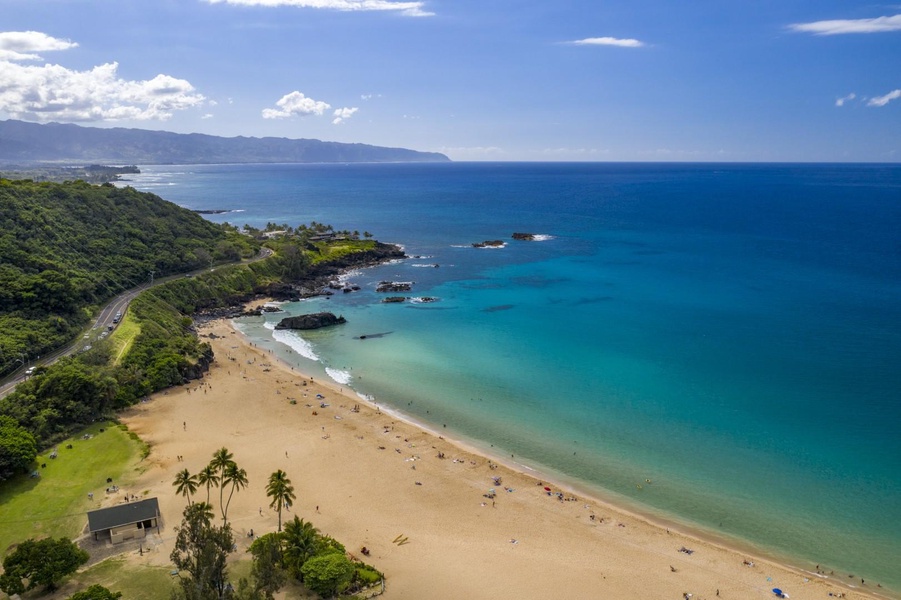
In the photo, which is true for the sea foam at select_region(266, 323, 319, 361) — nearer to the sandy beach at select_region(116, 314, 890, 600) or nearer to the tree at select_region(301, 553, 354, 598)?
the sandy beach at select_region(116, 314, 890, 600)

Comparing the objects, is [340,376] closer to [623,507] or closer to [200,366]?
[200,366]

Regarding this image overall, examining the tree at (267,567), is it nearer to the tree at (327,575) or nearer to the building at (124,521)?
the tree at (327,575)

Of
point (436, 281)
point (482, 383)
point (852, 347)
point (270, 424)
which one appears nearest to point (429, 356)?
point (482, 383)

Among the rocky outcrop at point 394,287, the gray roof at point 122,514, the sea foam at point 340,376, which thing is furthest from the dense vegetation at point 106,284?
the rocky outcrop at point 394,287

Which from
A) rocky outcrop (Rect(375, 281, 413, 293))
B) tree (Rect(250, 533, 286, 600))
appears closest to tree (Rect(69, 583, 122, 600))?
tree (Rect(250, 533, 286, 600))

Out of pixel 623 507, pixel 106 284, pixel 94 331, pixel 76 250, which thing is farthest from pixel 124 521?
pixel 76 250

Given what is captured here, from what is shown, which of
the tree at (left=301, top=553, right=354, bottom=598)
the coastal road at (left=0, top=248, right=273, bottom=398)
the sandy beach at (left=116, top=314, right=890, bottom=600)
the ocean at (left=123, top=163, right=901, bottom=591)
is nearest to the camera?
the tree at (left=301, top=553, right=354, bottom=598)

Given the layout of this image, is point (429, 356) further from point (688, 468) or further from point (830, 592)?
point (830, 592)
